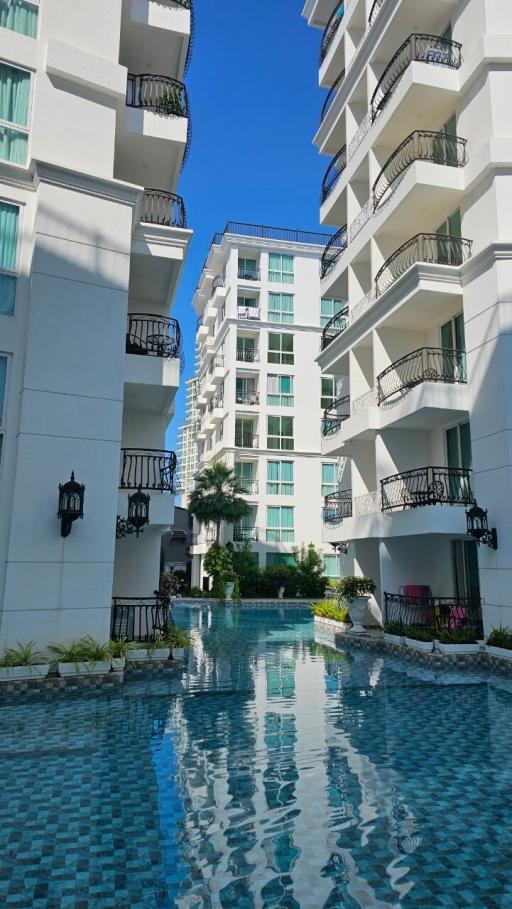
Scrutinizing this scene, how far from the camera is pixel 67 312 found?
10.4 metres

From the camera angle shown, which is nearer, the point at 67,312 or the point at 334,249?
the point at 67,312

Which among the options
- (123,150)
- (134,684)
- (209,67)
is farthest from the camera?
(209,67)

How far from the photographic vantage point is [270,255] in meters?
37.3

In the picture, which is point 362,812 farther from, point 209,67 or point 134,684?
point 209,67

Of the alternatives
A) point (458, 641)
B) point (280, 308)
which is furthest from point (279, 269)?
point (458, 641)

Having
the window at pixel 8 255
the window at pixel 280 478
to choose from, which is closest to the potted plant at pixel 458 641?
the window at pixel 8 255

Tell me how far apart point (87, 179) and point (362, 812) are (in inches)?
407

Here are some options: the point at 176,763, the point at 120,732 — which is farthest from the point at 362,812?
the point at 120,732

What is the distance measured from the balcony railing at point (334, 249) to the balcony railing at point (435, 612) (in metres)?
10.8

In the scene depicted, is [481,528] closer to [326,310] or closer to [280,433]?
[280,433]

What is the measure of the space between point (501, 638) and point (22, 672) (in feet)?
26.9

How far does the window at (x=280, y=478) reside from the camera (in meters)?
34.9

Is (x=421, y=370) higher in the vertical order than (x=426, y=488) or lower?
higher

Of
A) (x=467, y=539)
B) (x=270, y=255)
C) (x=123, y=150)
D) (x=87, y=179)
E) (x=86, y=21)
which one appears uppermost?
(x=270, y=255)
